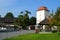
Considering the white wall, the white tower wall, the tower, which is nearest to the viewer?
the white wall

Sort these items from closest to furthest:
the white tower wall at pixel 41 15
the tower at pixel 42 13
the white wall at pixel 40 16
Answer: the white wall at pixel 40 16, the white tower wall at pixel 41 15, the tower at pixel 42 13

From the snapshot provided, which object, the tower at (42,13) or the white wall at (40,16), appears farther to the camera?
the tower at (42,13)

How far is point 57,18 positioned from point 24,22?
2233 inches

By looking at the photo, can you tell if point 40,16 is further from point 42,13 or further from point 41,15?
point 42,13

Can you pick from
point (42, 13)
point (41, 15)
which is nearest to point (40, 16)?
point (41, 15)

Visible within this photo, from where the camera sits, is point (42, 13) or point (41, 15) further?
point (42, 13)

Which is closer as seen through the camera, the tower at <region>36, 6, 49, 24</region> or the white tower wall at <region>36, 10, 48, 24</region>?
the white tower wall at <region>36, 10, 48, 24</region>

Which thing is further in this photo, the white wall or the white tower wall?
the white tower wall

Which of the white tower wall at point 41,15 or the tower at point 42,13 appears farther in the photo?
the tower at point 42,13

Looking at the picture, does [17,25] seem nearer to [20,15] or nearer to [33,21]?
[20,15]

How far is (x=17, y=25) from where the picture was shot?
94.2 metres

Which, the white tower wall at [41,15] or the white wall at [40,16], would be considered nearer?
the white wall at [40,16]

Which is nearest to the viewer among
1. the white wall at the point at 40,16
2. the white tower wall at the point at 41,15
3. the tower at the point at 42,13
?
the white wall at the point at 40,16

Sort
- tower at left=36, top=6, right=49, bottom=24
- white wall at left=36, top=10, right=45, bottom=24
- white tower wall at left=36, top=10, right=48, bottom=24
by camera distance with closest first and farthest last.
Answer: white wall at left=36, top=10, right=45, bottom=24 → white tower wall at left=36, top=10, right=48, bottom=24 → tower at left=36, top=6, right=49, bottom=24
